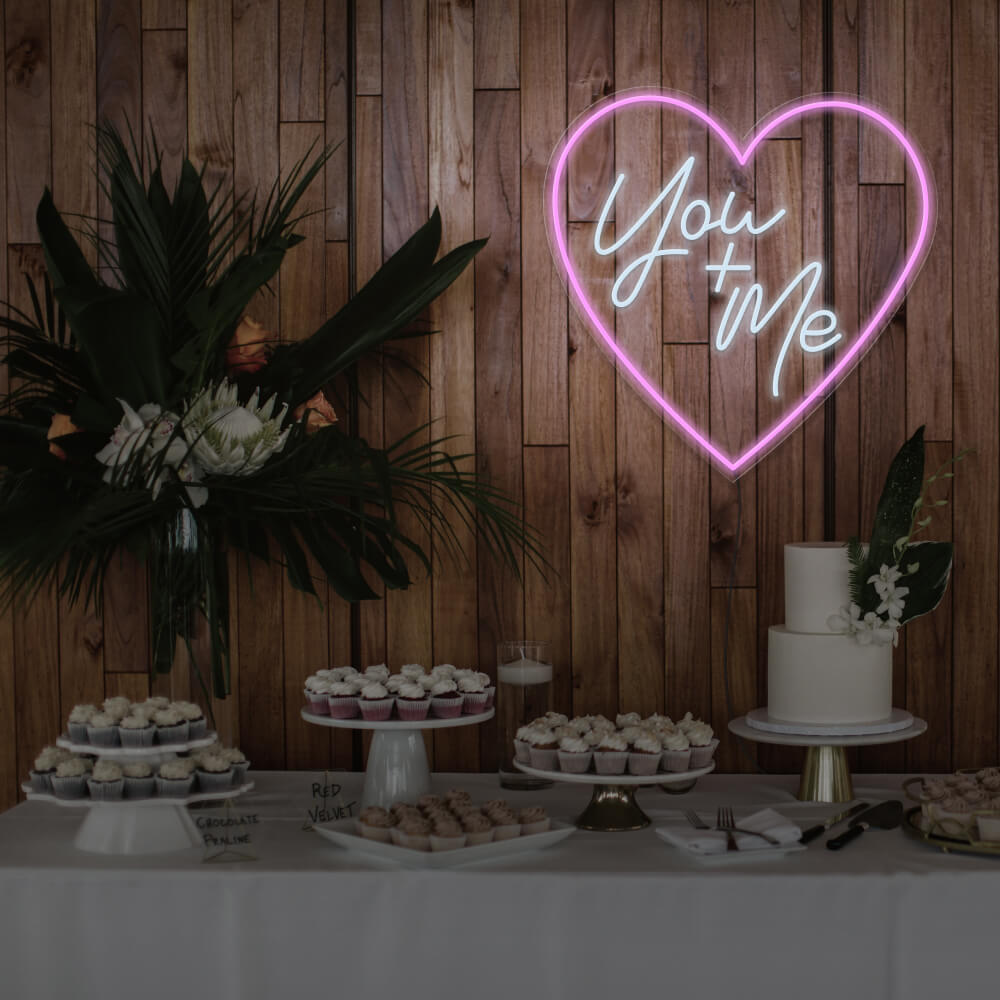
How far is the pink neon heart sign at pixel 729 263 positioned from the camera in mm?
2289

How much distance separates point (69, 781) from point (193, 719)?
203 millimetres

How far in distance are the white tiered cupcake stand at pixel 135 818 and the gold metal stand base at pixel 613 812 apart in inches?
23.1

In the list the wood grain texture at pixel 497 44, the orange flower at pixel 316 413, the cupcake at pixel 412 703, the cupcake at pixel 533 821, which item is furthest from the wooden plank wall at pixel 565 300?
the cupcake at pixel 533 821

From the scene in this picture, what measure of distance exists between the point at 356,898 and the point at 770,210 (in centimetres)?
161

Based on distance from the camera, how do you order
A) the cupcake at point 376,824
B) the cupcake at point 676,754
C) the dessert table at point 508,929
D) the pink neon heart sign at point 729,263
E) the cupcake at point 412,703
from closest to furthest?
the dessert table at point 508,929, the cupcake at point 376,824, the cupcake at point 676,754, the cupcake at point 412,703, the pink neon heart sign at point 729,263

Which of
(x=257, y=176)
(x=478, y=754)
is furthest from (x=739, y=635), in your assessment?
(x=257, y=176)

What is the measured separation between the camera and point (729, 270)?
2301 millimetres

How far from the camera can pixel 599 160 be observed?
232cm

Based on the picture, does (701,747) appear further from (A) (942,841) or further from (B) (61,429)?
(B) (61,429)

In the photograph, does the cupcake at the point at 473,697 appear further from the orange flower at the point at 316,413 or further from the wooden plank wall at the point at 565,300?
the orange flower at the point at 316,413

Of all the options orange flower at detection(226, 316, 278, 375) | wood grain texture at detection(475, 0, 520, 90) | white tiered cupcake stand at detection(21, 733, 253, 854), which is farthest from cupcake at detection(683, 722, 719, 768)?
wood grain texture at detection(475, 0, 520, 90)

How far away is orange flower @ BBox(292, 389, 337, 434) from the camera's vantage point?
2.11 metres

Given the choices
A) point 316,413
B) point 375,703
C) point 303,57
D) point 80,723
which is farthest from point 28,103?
point 375,703

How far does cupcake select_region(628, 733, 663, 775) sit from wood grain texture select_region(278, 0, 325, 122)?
4.91ft
